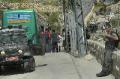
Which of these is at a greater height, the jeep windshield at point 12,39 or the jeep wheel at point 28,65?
the jeep windshield at point 12,39

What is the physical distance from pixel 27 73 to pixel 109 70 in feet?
15.1

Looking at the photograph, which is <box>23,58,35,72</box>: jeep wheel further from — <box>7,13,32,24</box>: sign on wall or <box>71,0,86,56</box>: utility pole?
<box>7,13,32,24</box>: sign on wall

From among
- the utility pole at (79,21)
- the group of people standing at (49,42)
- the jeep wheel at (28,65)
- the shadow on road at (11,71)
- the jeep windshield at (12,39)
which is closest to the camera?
the jeep wheel at (28,65)

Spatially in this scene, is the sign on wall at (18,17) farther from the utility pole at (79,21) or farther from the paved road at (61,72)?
the paved road at (61,72)

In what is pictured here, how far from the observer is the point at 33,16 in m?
29.2

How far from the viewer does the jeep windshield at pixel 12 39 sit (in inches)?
772

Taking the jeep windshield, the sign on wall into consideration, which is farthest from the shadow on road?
the sign on wall

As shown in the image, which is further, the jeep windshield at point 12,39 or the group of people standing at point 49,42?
the group of people standing at point 49,42

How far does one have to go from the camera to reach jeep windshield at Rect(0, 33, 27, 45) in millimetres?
19609

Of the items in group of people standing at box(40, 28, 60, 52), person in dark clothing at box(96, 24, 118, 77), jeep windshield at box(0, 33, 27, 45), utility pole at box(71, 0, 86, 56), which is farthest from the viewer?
group of people standing at box(40, 28, 60, 52)

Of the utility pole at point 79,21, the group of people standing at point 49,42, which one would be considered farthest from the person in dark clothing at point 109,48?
A: the group of people standing at point 49,42

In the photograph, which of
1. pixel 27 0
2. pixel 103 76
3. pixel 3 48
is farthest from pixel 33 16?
pixel 27 0

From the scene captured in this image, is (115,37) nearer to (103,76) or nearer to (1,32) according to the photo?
(103,76)

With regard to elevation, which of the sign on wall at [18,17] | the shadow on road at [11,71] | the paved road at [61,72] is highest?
the sign on wall at [18,17]
